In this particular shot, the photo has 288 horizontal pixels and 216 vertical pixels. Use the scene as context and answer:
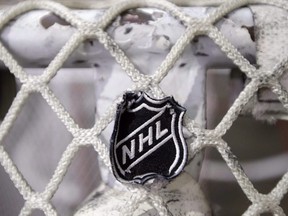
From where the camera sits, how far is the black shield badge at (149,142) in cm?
34

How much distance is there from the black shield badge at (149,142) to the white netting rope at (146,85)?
0.02 metres

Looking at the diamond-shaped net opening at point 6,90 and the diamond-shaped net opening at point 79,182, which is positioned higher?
the diamond-shaped net opening at point 6,90

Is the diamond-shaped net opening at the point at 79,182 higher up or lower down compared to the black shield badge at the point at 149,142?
lower down

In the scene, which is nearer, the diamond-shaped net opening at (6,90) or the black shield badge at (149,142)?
the black shield badge at (149,142)

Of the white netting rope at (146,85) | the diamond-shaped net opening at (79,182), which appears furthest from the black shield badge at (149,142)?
the diamond-shaped net opening at (79,182)

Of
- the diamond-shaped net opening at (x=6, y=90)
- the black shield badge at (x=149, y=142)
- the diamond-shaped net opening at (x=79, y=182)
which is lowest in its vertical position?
the diamond-shaped net opening at (x=79, y=182)

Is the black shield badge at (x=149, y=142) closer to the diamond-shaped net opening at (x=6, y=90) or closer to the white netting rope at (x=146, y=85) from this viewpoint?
the white netting rope at (x=146, y=85)

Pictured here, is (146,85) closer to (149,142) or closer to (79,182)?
(149,142)

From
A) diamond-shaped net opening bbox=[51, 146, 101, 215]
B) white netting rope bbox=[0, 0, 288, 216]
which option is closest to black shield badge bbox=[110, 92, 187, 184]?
white netting rope bbox=[0, 0, 288, 216]

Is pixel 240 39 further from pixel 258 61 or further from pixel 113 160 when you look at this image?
pixel 113 160

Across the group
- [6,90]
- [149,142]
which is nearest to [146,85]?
[149,142]

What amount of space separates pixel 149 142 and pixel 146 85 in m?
0.04

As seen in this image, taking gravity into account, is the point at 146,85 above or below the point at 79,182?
above

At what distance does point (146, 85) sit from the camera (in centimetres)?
36
